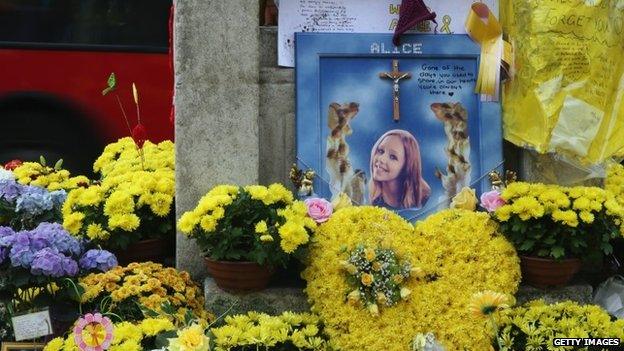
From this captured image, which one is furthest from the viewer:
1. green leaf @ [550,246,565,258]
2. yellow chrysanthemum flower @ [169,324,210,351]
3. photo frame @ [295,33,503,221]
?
photo frame @ [295,33,503,221]

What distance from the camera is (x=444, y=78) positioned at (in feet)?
15.9

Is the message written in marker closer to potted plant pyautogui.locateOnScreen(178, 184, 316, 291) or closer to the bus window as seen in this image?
potted plant pyautogui.locateOnScreen(178, 184, 316, 291)

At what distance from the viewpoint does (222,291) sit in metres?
4.26

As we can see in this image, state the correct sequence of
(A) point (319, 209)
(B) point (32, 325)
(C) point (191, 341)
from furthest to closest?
(A) point (319, 209), (B) point (32, 325), (C) point (191, 341)

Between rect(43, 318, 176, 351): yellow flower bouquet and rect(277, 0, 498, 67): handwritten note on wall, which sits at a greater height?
rect(277, 0, 498, 67): handwritten note on wall

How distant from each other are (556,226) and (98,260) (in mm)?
2630

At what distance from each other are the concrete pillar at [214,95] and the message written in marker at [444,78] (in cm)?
110

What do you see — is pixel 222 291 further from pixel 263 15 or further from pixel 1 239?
pixel 263 15

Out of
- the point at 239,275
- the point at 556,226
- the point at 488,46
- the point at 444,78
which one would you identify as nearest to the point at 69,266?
the point at 239,275

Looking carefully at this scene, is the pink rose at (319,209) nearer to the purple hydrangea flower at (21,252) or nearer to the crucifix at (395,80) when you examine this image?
the crucifix at (395,80)

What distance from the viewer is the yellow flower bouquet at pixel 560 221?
13.8ft

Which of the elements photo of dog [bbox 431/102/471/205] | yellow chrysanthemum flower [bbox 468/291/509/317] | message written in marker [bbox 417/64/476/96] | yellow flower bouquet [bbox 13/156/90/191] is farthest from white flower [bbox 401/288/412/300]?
yellow flower bouquet [bbox 13/156/90/191]

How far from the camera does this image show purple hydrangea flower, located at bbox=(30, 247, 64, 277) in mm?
3762

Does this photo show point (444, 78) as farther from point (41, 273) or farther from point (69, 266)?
point (41, 273)
